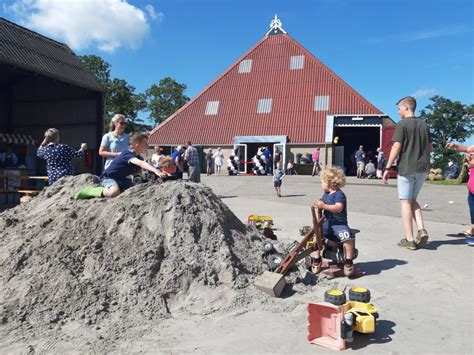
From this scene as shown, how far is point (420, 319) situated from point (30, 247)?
3807 millimetres

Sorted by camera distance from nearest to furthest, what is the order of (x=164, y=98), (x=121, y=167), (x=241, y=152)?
1. (x=121, y=167)
2. (x=241, y=152)
3. (x=164, y=98)

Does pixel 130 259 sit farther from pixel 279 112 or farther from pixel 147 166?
pixel 279 112

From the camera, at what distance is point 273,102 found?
31172mm

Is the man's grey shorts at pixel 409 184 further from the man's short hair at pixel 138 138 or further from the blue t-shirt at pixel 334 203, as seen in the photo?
the man's short hair at pixel 138 138

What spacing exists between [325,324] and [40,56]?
19.3 m

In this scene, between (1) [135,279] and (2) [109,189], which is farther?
(2) [109,189]

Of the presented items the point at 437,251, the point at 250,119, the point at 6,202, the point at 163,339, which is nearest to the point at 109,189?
the point at 163,339

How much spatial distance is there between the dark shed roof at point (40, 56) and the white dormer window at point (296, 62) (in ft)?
51.2

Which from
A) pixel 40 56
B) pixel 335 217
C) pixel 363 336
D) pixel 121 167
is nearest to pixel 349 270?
pixel 335 217

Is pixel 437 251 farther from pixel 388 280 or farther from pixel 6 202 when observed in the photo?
pixel 6 202

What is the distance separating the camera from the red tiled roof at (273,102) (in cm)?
2931

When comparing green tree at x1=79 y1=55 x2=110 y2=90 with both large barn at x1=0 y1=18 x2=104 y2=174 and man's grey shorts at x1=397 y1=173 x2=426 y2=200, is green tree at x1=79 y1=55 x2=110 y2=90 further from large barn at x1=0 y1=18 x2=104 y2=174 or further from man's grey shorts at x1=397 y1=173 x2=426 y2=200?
man's grey shorts at x1=397 y1=173 x2=426 y2=200

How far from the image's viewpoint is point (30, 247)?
4.38m

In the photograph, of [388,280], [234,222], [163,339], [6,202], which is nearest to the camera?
[163,339]
